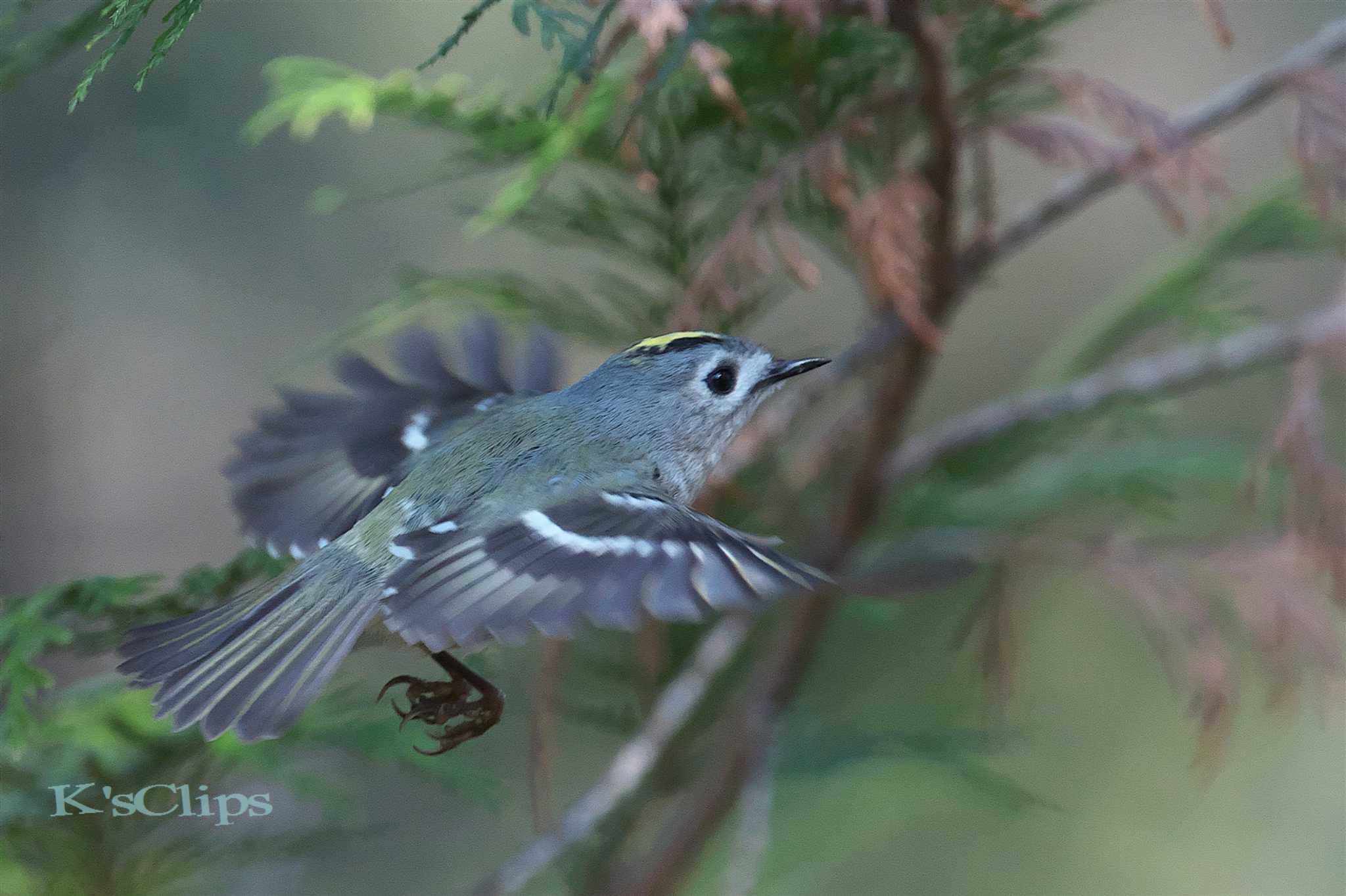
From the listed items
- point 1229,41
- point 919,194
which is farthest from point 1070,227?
point 1229,41

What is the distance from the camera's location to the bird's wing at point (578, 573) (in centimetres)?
71

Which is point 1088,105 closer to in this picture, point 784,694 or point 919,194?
point 919,194

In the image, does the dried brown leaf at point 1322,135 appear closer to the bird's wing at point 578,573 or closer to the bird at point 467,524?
the bird at point 467,524

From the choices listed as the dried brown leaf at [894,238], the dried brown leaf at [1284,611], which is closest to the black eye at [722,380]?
the dried brown leaf at [894,238]

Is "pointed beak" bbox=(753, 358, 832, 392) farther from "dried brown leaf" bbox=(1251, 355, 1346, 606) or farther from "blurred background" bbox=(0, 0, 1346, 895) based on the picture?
"blurred background" bbox=(0, 0, 1346, 895)

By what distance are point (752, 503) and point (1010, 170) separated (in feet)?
4.44

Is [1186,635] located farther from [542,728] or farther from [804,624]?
[542,728]

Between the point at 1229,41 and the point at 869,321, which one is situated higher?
the point at 1229,41

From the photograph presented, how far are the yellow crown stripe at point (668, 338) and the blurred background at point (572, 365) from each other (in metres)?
0.71

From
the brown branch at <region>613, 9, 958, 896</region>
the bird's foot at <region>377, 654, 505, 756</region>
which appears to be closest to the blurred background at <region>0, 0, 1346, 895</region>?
the brown branch at <region>613, 9, 958, 896</region>

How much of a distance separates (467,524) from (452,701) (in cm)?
13

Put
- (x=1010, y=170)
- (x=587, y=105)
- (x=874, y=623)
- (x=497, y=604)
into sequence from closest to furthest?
(x=497, y=604) < (x=587, y=105) < (x=874, y=623) < (x=1010, y=170)

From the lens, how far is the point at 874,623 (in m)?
1.48

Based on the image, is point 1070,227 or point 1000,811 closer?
point 1000,811
